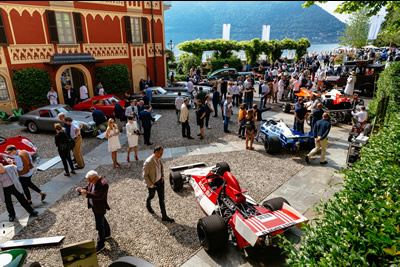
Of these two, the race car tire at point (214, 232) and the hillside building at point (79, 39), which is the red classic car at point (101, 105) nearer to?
the hillside building at point (79, 39)

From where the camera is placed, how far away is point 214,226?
4.77 metres

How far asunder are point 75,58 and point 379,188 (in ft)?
57.1

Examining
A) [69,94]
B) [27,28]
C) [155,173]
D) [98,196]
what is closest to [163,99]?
[69,94]

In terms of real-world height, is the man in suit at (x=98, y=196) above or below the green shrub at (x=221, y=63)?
below

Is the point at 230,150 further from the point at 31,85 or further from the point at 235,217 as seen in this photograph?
the point at 31,85

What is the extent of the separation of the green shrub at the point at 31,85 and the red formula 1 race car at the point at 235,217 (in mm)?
13298

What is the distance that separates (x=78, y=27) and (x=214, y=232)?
16.9 m

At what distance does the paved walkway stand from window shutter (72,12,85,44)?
29.3 feet

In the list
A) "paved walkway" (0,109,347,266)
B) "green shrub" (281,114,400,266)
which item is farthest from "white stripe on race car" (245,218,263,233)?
"green shrub" (281,114,400,266)

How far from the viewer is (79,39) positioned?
16.6 m

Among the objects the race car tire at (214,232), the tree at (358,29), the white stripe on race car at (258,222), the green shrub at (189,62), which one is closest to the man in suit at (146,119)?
the race car tire at (214,232)

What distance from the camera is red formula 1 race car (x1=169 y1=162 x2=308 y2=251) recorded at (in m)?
4.39

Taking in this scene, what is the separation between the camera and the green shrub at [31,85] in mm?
14203

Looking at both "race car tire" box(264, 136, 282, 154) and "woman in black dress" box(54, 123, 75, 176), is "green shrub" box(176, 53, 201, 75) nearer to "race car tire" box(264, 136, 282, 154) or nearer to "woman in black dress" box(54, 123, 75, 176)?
"race car tire" box(264, 136, 282, 154)
